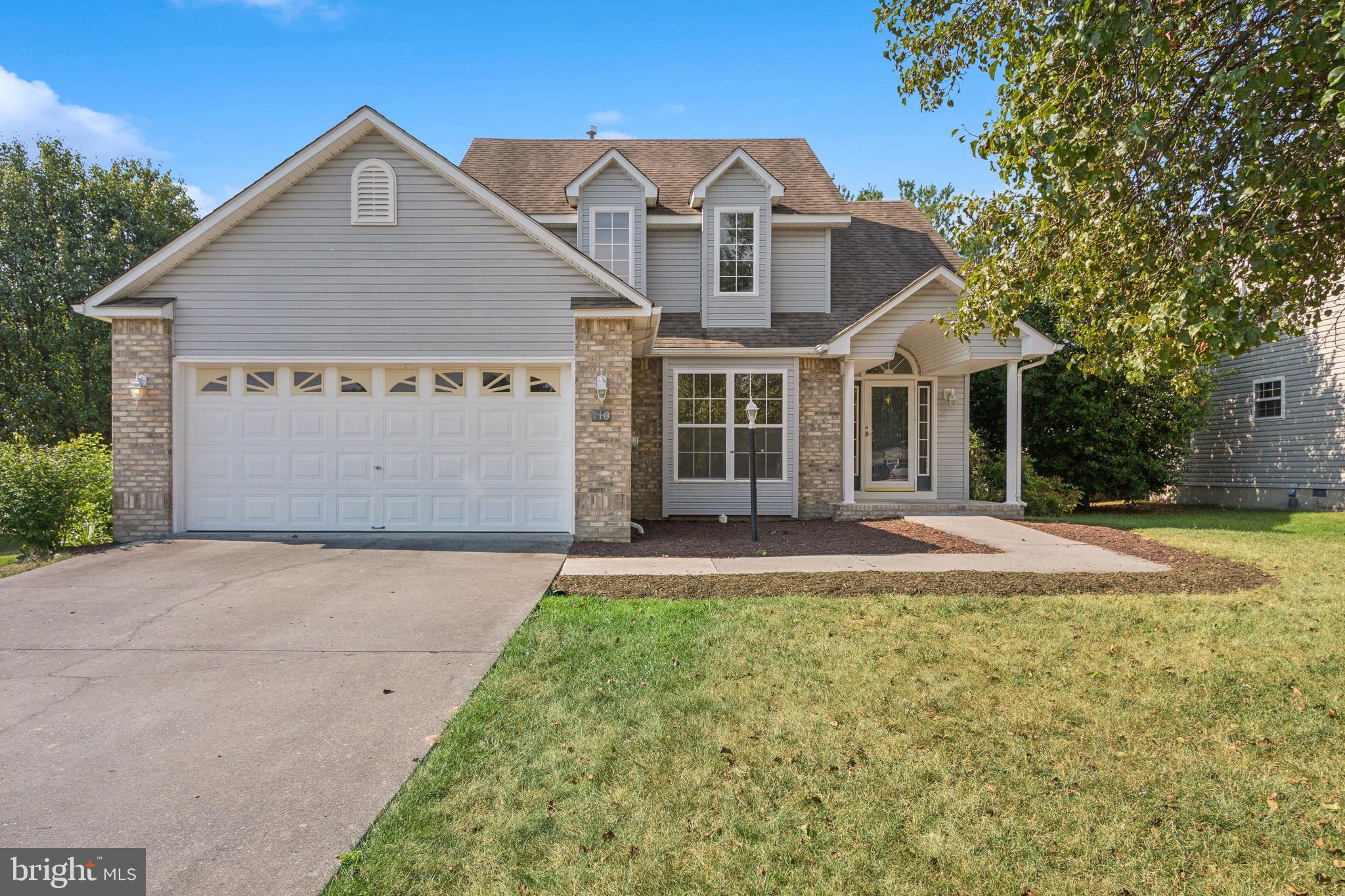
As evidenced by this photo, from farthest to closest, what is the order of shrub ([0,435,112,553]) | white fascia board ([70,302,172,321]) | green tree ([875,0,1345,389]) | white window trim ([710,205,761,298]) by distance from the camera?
white window trim ([710,205,761,298]) < white fascia board ([70,302,172,321]) < shrub ([0,435,112,553]) < green tree ([875,0,1345,389])

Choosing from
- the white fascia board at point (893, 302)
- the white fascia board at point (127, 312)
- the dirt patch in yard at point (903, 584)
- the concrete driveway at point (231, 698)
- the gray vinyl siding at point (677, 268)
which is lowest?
the concrete driveway at point (231, 698)

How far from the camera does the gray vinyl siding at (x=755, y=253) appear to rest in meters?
13.6

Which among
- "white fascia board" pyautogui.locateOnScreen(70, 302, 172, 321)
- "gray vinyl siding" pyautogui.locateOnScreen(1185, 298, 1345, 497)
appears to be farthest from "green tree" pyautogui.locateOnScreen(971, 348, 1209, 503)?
"white fascia board" pyautogui.locateOnScreen(70, 302, 172, 321)

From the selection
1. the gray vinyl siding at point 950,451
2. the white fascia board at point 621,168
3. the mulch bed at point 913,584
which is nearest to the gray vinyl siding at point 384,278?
the white fascia board at point 621,168

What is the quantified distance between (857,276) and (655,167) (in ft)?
16.7

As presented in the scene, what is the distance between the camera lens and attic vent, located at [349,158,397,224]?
1038 centimetres

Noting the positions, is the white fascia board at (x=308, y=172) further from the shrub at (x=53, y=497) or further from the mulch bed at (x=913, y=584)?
the mulch bed at (x=913, y=584)

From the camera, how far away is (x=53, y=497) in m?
9.38

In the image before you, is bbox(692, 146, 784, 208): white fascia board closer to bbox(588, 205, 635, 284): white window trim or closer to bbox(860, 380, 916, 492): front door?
bbox(588, 205, 635, 284): white window trim

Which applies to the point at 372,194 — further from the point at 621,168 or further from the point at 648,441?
the point at 648,441

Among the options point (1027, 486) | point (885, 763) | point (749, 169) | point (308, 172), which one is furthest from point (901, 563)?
point (308, 172)

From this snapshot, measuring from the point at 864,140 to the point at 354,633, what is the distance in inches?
442

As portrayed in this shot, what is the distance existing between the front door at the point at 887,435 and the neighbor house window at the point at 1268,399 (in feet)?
30.9

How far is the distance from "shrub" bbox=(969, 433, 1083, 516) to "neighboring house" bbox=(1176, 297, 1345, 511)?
4454mm
